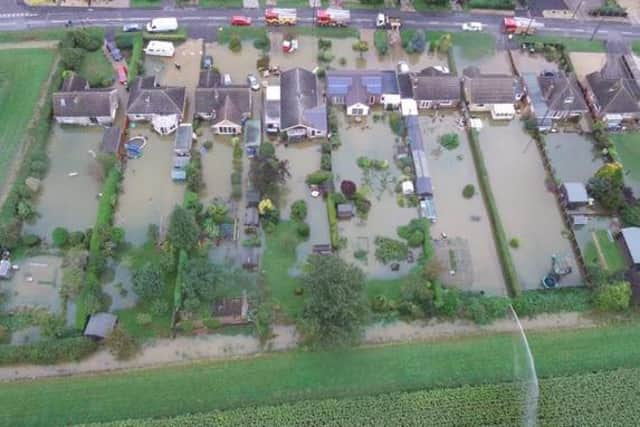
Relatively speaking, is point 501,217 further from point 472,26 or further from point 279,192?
point 472,26

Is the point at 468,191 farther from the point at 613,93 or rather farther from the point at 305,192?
the point at 613,93

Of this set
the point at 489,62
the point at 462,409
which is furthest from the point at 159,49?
the point at 462,409

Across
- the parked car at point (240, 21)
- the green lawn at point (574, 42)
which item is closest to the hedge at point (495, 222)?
the green lawn at point (574, 42)

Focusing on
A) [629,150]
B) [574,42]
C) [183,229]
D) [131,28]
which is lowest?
[183,229]

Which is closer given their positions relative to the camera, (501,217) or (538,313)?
(538,313)

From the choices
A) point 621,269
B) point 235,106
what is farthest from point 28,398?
point 621,269

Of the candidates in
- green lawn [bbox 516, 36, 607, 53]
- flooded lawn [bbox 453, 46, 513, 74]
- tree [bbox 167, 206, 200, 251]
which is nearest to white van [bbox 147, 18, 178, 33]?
tree [bbox 167, 206, 200, 251]
